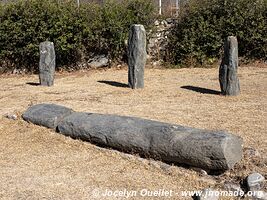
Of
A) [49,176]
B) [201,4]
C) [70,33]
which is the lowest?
[49,176]

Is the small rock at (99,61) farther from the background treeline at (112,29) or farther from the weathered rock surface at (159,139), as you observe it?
the weathered rock surface at (159,139)

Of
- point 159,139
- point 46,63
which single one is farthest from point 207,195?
point 46,63

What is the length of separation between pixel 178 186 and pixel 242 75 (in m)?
7.40

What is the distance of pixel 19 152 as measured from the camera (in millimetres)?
6055

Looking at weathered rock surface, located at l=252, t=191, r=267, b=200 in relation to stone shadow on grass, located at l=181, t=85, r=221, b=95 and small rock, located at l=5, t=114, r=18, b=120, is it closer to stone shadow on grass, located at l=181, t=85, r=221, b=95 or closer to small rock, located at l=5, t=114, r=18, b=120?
small rock, located at l=5, t=114, r=18, b=120

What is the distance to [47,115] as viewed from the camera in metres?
6.98

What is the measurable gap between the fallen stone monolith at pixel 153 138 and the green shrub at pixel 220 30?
311 inches

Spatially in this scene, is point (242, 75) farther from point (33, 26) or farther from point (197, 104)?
point (33, 26)

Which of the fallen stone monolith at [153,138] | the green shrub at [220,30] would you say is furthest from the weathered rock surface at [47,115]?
the green shrub at [220,30]

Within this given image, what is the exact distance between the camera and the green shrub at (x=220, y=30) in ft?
44.5

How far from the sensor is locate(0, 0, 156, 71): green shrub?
46.1 feet

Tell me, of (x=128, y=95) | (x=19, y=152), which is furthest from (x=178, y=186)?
(x=128, y=95)

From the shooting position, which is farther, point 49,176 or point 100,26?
point 100,26

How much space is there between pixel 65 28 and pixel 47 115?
7.66 metres
